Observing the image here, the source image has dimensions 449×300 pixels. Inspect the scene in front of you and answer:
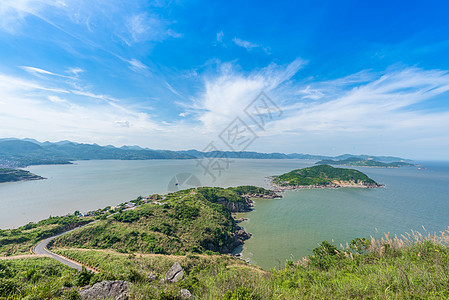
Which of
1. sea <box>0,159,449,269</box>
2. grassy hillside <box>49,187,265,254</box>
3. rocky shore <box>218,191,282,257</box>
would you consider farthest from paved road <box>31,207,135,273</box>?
rocky shore <box>218,191,282,257</box>

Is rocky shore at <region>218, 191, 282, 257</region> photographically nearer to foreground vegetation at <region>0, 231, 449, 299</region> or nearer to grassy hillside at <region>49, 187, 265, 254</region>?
grassy hillside at <region>49, 187, 265, 254</region>

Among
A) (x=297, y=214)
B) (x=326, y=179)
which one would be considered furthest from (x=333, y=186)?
(x=297, y=214)

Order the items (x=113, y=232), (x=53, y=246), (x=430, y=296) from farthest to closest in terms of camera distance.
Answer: (x=113, y=232) < (x=53, y=246) < (x=430, y=296)

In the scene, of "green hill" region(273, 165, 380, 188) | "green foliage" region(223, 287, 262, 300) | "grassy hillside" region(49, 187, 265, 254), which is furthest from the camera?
"green hill" region(273, 165, 380, 188)

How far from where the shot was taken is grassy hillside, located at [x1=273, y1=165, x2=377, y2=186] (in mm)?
59856

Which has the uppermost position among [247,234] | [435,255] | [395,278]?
[395,278]

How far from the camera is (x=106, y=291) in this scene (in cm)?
429

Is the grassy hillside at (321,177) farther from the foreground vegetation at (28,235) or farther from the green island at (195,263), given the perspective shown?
the foreground vegetation at (28,235)

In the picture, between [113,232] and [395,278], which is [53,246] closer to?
[113,232]

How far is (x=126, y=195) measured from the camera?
1665 inches

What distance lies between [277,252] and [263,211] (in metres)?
14.8

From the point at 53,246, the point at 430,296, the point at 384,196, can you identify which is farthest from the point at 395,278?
the point at 384,196

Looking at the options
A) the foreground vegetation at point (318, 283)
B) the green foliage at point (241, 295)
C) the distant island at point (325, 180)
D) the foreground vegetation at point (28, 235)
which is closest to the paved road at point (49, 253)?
the foreground vegetation at point (28, 235)

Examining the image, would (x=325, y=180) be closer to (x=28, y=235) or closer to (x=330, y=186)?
(x=330, y=186)
